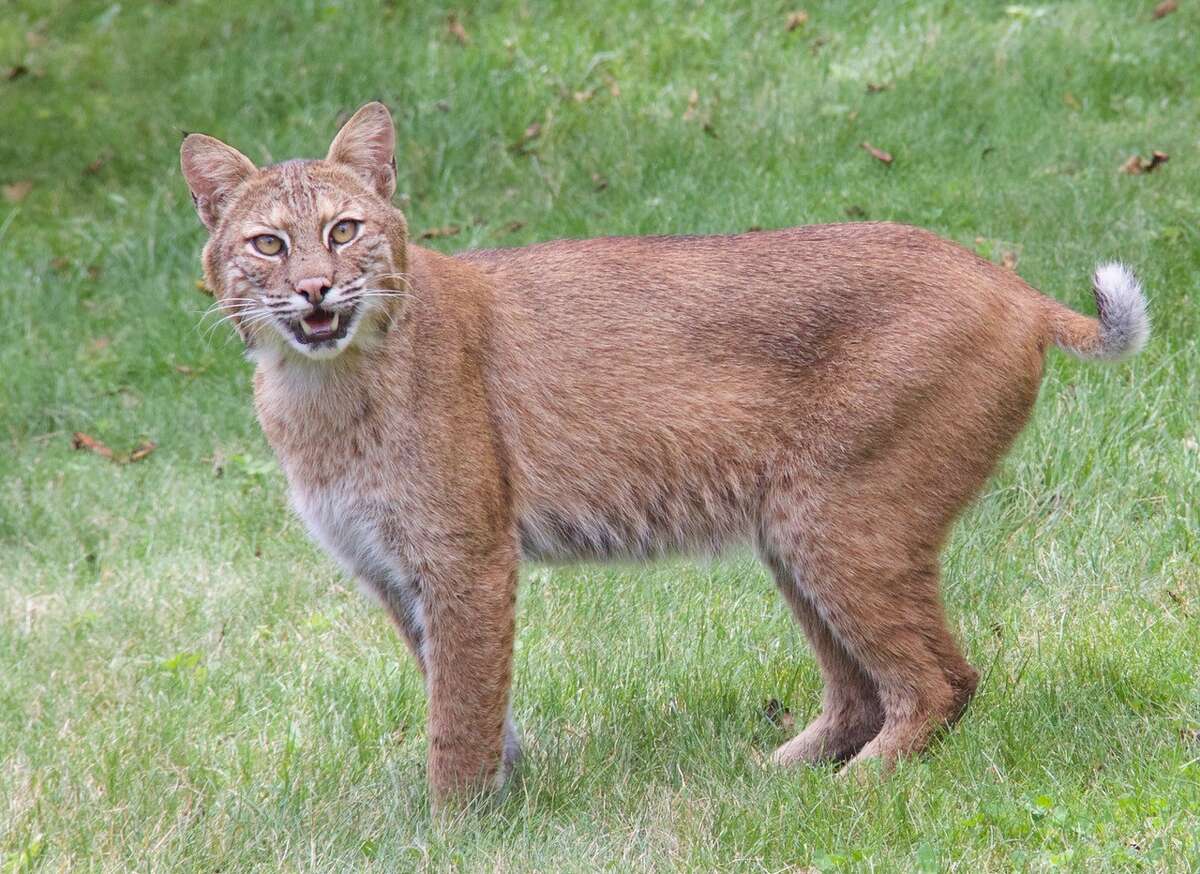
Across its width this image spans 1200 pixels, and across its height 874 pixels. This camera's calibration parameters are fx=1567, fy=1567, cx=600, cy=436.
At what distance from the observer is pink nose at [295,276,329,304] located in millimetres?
4320

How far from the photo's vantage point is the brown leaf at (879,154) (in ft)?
28.7

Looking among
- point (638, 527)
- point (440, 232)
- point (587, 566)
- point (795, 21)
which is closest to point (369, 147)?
point (638, 527)

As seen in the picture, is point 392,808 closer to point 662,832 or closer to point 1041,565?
point 662,832

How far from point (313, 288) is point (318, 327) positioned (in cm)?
13

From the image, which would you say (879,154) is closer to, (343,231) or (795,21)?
(795,21)

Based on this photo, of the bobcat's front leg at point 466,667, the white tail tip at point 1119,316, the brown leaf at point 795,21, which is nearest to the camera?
the bobcat's front leg at point 466,667

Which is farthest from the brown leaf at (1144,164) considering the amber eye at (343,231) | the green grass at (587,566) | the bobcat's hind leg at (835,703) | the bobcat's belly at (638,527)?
the amber eye at (343,231)

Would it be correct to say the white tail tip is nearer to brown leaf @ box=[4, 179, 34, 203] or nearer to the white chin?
the white chin

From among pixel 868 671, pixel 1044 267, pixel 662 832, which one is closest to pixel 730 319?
pixel 868 671

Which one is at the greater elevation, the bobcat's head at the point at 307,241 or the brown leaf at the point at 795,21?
the bobcat's head at the point at 307,241

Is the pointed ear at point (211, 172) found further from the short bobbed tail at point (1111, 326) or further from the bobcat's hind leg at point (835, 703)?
the short bobbed tail at point (1111, 326)

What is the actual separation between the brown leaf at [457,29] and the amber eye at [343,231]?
22.2 feet

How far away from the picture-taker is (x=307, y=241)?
4461mm

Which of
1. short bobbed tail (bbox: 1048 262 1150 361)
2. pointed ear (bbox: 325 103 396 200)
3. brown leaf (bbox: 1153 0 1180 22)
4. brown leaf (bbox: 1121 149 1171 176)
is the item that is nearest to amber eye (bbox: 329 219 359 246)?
pointed ear (bbox: 325 103 396 200)
